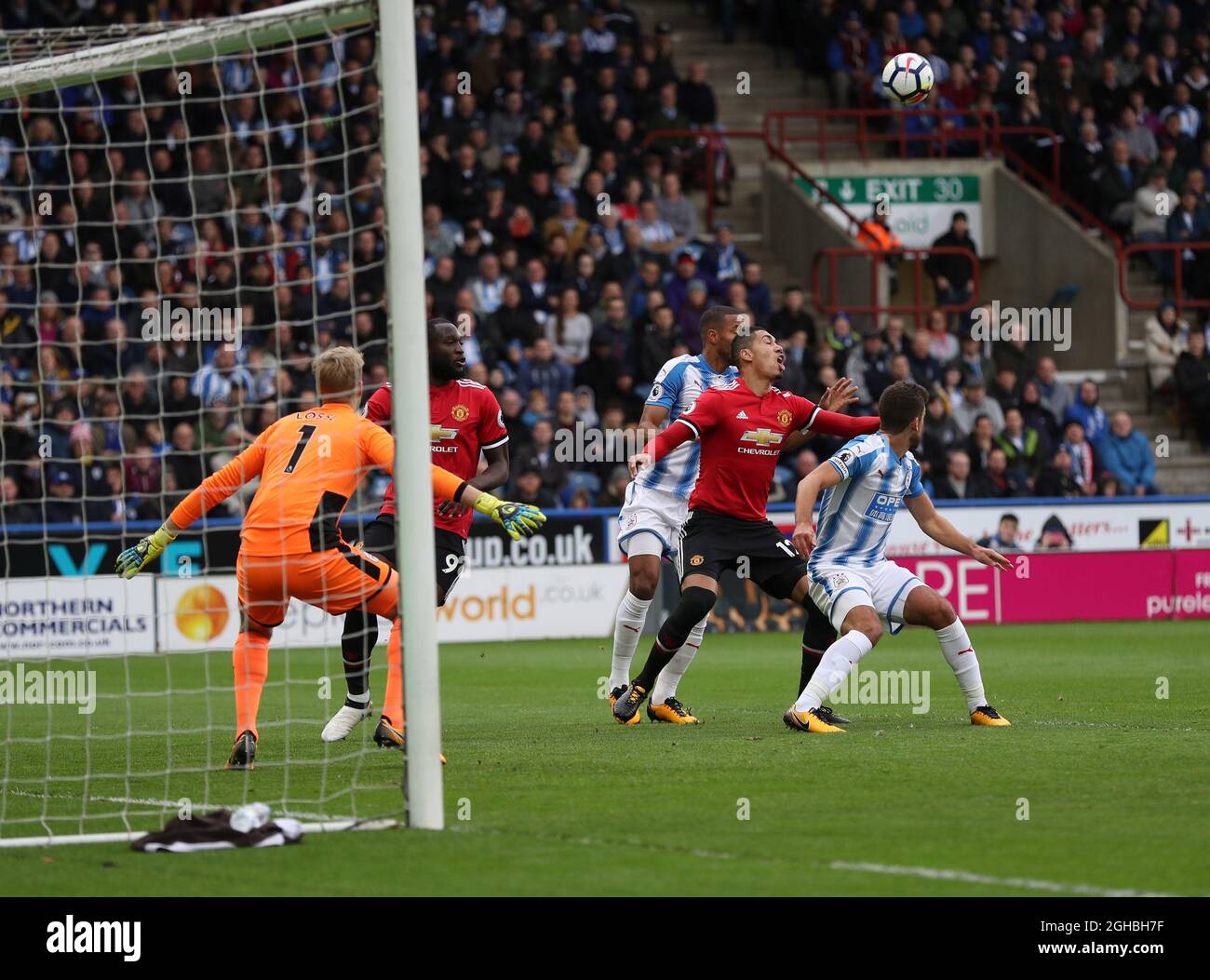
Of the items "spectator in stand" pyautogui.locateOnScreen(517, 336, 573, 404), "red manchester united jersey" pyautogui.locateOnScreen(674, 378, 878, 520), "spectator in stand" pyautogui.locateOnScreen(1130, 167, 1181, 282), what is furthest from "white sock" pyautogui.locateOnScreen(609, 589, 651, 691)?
"spectator in stand" pyautogui.locateOnScreen(1130, 167, 1181, 282)

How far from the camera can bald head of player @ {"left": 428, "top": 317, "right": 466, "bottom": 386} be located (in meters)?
9.97

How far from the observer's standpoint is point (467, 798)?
757 cm

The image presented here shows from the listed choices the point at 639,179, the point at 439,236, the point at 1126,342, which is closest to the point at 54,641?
the point at 439,236

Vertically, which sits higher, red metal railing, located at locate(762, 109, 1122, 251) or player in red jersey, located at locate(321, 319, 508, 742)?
red metal railing, located at locate(762, 109, 1122, 251)

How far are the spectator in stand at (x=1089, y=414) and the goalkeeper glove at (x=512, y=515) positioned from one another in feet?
55.6

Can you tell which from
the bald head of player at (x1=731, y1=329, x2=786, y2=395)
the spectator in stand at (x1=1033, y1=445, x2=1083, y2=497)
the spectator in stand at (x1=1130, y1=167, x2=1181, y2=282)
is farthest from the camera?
the spectator in stand at (x1=1130, y1=167, x2=1181, y2=282)

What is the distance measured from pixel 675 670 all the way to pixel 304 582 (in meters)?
2.81

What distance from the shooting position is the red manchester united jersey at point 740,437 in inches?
406

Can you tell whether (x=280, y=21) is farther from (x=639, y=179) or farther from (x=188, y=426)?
(x=639, y=179)

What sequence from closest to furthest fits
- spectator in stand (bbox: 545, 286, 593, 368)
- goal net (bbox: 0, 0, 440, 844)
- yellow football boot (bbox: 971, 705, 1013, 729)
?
goal net (bbox: 0, 0, 440, 844)
yellow football boot (bbox: 971, 705, 1013, 729)
spectator in stand (bbox: 545, 286, 593, 368)

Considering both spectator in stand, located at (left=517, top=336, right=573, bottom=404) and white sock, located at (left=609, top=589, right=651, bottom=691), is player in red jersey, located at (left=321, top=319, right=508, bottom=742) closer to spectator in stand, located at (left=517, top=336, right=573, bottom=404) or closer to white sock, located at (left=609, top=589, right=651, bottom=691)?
white sock, located at (left=609, top=589, right=651, bottom=691)

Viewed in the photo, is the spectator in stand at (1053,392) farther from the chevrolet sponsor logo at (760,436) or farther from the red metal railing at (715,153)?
the chevrolet sponsor logo at (760,436)

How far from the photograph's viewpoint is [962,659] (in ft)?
32.4

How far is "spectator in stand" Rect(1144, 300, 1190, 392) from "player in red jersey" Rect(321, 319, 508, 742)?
17058 millimetres
